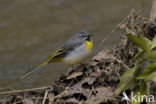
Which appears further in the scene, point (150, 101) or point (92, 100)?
point (92, 100)

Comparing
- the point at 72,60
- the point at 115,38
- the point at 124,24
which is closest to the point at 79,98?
the point at 124,24

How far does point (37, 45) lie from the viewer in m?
11.6

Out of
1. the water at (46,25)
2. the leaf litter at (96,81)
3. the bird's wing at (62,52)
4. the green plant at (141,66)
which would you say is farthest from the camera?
the water at (46,25)

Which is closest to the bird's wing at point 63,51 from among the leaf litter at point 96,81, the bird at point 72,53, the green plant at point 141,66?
the bird at point 72,53

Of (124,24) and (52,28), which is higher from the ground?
(52,28)

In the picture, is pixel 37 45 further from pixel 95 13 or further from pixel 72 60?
pixel 72 60

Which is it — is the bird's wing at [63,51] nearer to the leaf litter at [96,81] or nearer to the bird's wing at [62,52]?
the bird's wing at [62,52]

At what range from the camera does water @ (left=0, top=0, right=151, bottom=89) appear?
34.9 ft

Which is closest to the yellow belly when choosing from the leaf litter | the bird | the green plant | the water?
the bird

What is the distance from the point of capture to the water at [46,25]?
34.9 feet

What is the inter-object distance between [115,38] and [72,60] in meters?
3.65

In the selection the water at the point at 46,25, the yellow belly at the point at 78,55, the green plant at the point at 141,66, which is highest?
the water at the point at 46,25

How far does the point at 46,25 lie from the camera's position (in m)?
12.6

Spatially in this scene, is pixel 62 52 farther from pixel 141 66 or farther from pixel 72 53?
pixel 141 66
